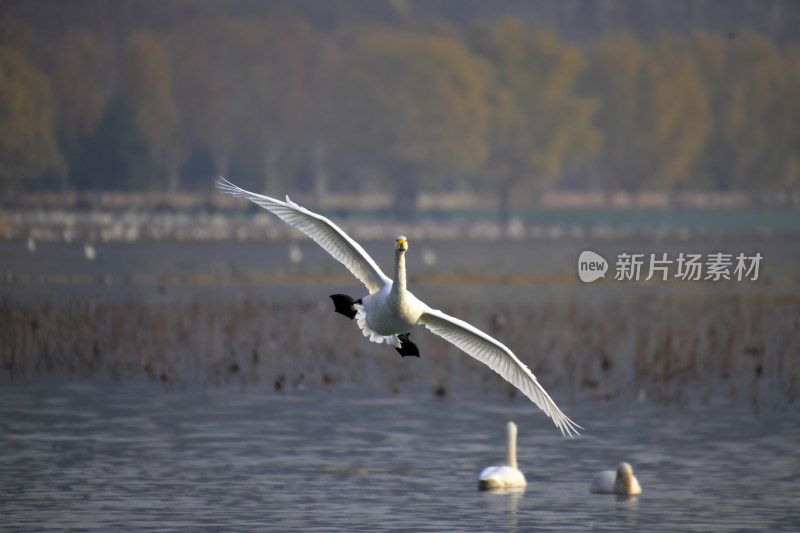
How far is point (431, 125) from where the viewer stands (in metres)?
165

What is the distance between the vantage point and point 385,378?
38.4 meters

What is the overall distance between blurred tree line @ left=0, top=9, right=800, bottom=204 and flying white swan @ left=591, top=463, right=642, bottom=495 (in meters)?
132

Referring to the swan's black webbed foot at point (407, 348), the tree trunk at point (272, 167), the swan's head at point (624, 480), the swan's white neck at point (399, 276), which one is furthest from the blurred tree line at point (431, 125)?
the swan's black webbed foot at point (407, 348)

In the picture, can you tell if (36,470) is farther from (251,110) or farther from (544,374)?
(251,110)

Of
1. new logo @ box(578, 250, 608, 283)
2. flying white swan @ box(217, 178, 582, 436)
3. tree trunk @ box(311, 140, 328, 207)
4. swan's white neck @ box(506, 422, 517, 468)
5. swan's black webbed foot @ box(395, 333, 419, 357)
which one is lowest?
swan's white neck @ box(506, 422, 517, 468)

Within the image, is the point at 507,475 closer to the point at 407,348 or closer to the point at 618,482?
the point at 618,482

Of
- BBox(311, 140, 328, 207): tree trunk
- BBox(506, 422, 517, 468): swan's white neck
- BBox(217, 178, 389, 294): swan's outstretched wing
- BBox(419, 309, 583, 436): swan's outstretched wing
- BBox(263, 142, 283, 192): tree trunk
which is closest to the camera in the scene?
BBox(419, 309, 583, 436): swan's outstretched wing

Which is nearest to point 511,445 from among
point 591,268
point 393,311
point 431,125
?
point 393,311

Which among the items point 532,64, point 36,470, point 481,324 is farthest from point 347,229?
point 36,470

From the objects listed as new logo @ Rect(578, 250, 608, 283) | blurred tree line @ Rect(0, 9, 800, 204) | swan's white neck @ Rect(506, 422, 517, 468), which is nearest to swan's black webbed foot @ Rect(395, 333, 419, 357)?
A: swan's white neck @ Rect(506, 422, 517, 468)

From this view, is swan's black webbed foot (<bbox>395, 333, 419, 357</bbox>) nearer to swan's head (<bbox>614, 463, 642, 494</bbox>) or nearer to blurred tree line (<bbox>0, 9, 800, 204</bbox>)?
swan's head (<bbox>614, 463, 642, 494</bbox>)

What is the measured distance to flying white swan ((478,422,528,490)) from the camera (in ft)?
84.3

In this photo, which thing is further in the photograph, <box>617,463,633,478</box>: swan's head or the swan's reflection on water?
<box>617,463,633,478</box>: swan's head

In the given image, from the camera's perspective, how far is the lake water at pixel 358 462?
78.7 ft
